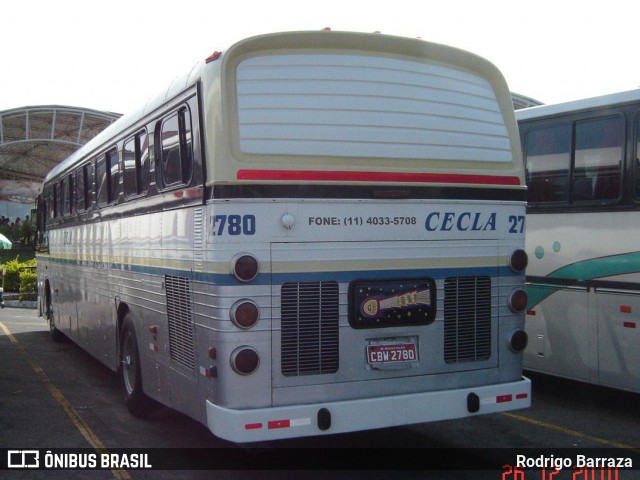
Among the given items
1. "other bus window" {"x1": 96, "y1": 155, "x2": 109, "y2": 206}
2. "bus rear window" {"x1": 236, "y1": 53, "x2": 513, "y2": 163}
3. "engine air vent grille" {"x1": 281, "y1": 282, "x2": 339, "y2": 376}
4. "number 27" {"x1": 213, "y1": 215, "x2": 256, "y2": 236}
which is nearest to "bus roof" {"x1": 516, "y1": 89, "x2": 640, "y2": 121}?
"bus rear window" {"x1": 236, "y1": 53, "x2": 513, "y2": 163}

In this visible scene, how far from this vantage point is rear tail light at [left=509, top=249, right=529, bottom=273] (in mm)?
6898

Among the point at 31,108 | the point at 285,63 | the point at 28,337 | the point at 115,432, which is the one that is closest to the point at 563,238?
the point at 285,63

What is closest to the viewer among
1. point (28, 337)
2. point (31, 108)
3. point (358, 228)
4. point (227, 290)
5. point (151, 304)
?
point (227, 290)

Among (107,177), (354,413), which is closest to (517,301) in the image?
(354,413)

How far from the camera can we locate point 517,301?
6.91m

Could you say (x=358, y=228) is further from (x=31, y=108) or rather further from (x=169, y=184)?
(x=31, y=108)

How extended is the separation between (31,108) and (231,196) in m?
35.3

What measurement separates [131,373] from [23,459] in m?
1.85

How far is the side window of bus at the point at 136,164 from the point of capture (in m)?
7.84

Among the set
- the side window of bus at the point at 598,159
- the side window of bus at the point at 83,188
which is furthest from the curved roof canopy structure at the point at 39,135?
the side window of bus at the point at 598,159

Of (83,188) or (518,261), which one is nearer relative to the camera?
(518,261)

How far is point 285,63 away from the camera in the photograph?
6.21 metres

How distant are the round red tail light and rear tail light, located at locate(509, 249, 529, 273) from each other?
95.1 inches

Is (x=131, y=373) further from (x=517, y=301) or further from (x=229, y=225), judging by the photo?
(x=517, y=301)
